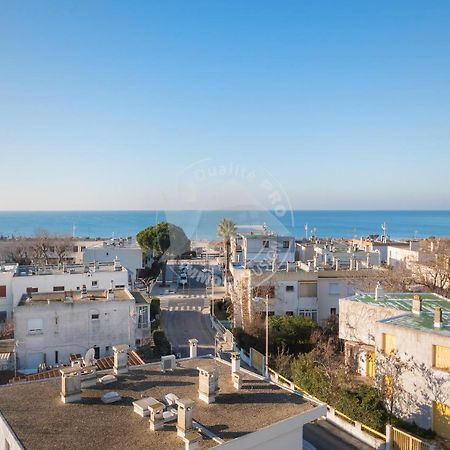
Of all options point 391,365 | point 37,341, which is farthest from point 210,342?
point 391,365

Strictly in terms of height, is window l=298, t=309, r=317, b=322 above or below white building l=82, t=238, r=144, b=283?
below

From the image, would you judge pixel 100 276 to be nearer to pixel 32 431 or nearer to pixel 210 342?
pixel 210 342

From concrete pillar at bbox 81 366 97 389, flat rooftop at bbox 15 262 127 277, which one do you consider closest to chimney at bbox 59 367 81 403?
concrete pillar at bbox 81 366 97 389

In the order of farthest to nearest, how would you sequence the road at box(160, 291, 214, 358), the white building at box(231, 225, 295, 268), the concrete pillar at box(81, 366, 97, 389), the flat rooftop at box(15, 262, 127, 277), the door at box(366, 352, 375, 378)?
1. the white building at box(231, 225, 295, 268)
2. the flat rooftop at box(15, 262, 127, 277)
3. the road at box(160, 291, 214, 358)
4. the door at box(366, 352, 375, 378)
5. the concrete pillar at box(81, 366, 97, 389)

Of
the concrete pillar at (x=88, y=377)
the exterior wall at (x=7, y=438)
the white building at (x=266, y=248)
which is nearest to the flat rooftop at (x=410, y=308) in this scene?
the concrete pillar at (x=88, y=377)

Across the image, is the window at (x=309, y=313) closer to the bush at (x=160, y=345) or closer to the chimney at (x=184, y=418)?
the bush at (x=160, y=345)

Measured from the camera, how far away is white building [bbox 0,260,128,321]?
2923 cm

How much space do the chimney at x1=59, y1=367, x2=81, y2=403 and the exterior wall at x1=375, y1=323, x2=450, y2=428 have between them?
11.1 m

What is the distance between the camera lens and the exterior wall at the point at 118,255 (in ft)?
142

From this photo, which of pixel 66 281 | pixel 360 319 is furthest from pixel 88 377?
pixel 66 281

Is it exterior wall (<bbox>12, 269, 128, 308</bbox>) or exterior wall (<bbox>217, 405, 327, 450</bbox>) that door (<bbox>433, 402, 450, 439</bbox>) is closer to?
exterior wall (<bbox>217, 405, 327, 450</bbox>)

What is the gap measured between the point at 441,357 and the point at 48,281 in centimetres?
2331

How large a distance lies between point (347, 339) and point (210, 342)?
9987 millimetres

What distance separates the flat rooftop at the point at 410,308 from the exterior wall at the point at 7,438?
12828mm
